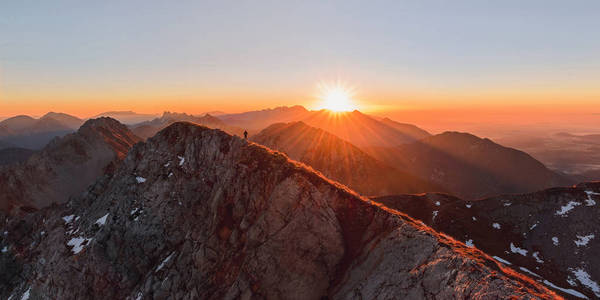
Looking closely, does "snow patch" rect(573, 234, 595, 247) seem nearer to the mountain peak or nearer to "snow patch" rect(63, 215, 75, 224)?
"snow patch" rect(63, 215, 75, 224)

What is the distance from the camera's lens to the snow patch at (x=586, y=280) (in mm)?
46419

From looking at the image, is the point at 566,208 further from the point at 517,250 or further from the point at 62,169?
the point at 62,169

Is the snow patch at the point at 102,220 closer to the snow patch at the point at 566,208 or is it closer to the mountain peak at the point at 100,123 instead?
the snow patch at the point at 566,208

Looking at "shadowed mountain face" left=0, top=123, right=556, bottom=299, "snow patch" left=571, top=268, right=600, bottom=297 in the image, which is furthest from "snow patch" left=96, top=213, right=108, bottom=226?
"snow patch" left=571, top=268, right=600, bottom=297

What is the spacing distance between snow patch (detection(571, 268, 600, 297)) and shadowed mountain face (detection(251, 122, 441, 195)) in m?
82.8

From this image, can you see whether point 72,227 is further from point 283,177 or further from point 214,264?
point 283,177

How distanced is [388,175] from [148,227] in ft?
433

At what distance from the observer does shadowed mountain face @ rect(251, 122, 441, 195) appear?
13775 centimetres

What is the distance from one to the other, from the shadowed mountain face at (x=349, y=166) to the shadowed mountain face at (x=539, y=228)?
6194cm

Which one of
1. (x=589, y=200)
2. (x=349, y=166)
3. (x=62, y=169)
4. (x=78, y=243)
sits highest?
(x=78, y=243)

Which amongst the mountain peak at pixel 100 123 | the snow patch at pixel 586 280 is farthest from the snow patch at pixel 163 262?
the mountain peak at pixel 100 123

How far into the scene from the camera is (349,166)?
484 ft

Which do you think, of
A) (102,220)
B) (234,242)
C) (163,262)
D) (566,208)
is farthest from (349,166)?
(234,242)

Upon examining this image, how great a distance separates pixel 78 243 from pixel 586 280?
91.6 metres
